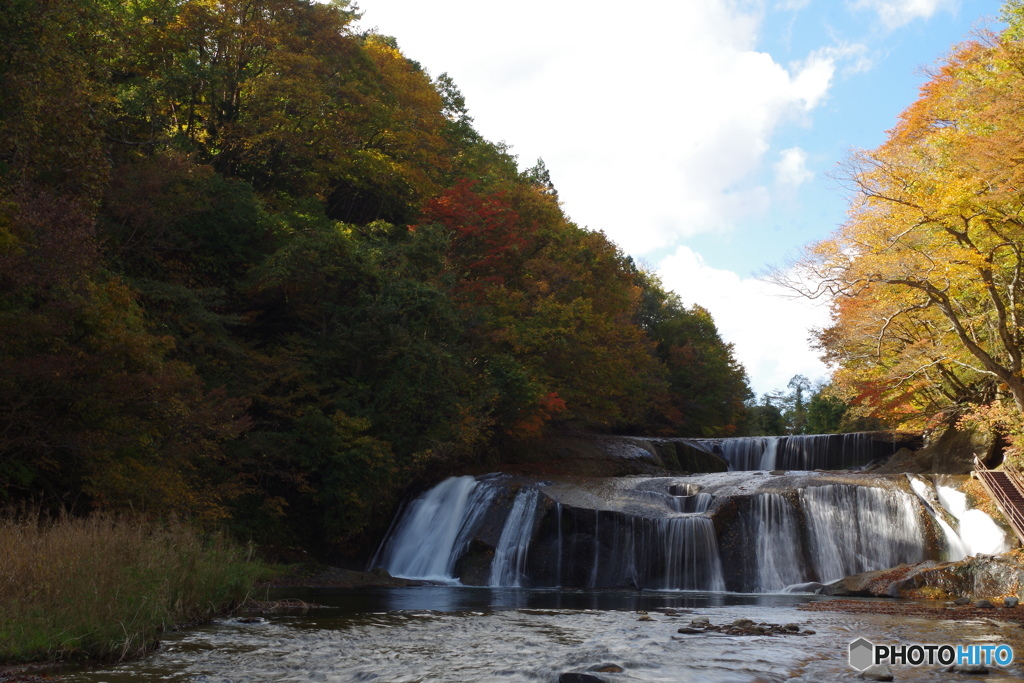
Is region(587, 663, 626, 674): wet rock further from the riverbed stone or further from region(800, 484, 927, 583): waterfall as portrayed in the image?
region(800, 484, 927, 583): waterfall

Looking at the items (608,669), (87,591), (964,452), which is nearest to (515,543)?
(608,669)

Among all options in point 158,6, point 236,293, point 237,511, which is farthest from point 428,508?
point 158,6

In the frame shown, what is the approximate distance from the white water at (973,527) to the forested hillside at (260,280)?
38.1 feet

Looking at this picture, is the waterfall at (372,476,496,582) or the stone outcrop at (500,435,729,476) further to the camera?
the stone outcrop at (500,435,729,476)

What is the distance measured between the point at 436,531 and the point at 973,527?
12.6m

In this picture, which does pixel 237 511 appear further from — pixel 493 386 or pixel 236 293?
pixel 493 386

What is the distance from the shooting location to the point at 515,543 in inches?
751

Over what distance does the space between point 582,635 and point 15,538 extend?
6414 mm

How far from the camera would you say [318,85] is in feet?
88.3

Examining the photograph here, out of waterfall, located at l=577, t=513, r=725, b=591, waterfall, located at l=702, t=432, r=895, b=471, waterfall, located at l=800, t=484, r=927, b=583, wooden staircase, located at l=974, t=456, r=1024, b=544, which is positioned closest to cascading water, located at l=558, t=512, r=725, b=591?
waterfall, located at l=577, t=513, r=725, b=591

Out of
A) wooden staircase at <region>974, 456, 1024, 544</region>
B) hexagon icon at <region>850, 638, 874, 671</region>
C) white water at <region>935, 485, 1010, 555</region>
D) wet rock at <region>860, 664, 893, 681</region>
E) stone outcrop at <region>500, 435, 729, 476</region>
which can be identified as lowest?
hexagon icon at <region>850, 638, 874, 671</region>

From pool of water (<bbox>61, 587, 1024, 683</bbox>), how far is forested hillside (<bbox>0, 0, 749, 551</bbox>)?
498 centimetres

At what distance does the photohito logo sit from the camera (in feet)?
25.5

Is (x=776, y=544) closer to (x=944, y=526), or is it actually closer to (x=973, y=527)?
(x=944, y=526)
